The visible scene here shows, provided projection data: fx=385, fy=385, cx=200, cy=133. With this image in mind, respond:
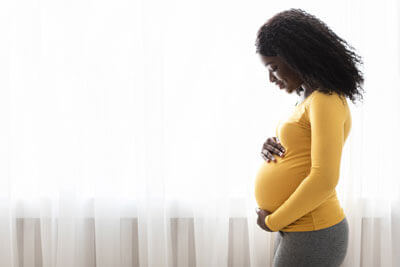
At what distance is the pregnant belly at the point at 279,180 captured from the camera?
114cm

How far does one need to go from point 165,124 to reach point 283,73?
687mm

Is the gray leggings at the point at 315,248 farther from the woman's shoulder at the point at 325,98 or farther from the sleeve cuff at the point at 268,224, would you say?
the woman's shoulder at the point at 325,98

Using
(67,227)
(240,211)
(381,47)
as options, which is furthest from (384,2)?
(67,227)

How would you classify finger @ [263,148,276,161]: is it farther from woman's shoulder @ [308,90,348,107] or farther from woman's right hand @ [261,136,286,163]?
woman's shoulder @ [308,90,348,107]

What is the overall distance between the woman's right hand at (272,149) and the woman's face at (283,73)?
0.57 feet

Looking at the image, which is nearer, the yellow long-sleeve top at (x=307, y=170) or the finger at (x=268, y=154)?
the yellow long-sleeve top at (x=307, y=170)

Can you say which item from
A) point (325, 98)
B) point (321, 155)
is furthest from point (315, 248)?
point (325, 98)

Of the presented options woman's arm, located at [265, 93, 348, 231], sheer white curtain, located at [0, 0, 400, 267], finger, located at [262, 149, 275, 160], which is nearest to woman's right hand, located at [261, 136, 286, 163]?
finger, located at [262, 149, 275, 160]

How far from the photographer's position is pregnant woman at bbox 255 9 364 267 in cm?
105

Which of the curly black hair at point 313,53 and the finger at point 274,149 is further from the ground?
the curly black hair at point 313,53

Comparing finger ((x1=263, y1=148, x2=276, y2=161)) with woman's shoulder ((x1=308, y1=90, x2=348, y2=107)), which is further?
finger ((x1=263, y1=148, x2=276, y2=161))

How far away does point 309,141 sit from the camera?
113 centimetres

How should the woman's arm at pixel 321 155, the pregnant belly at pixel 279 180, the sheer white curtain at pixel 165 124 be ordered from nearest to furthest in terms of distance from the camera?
the woman's arm at pixel 321 155, the pregnant belly at pixel 279 180, the sheer white curtain at pixel 165 124

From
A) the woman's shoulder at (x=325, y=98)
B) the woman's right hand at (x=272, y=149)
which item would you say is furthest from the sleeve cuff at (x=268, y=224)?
the woman's shoulder at (x=325, y=98)
